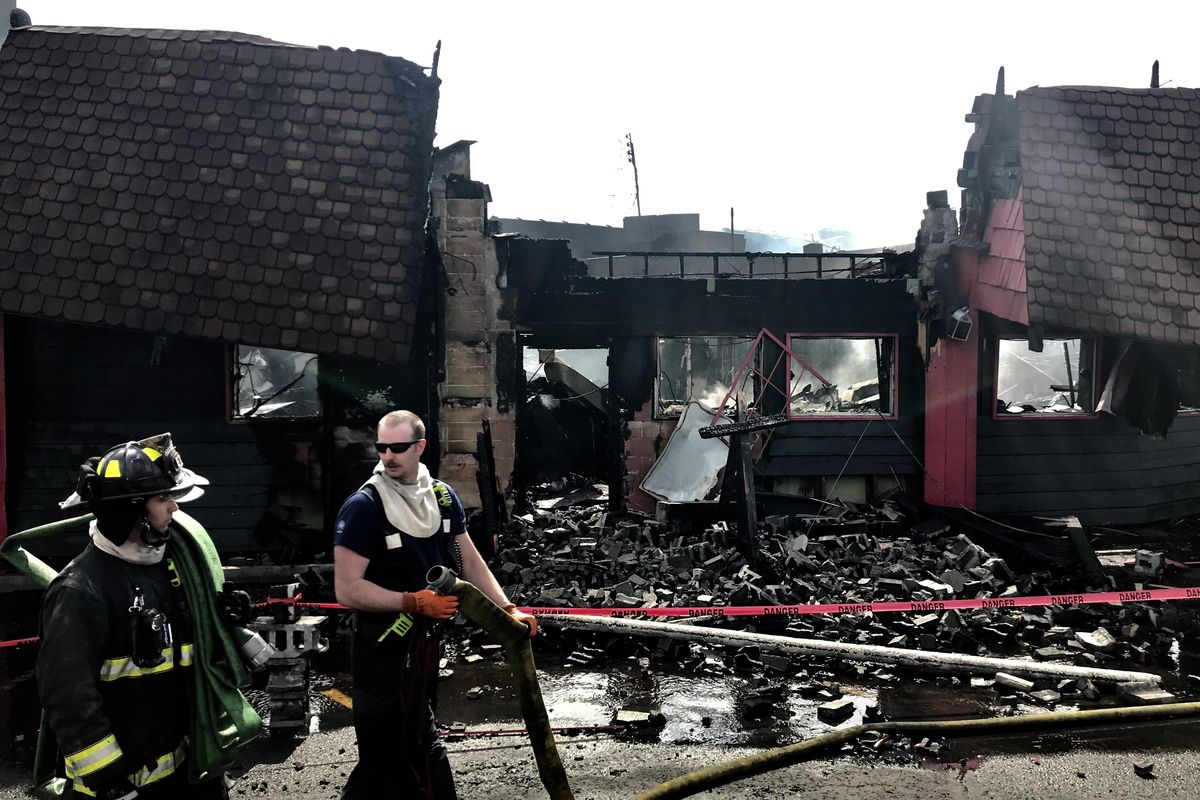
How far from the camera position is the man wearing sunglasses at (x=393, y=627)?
409 centimetres

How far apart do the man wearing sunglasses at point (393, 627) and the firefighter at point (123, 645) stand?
746 mm

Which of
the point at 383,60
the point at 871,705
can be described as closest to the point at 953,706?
the point at 871,705

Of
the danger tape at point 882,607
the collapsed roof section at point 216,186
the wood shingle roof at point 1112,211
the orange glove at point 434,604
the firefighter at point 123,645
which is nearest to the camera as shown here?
the firefighter at point 123,645

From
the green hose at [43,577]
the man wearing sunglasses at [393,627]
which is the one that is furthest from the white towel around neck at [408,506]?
the green hose at [43,577]

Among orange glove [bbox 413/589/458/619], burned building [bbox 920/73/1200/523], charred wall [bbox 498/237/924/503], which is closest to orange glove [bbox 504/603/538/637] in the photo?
orange glove [bbox 413/589/458/619]

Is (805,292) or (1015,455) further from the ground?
(805,292)

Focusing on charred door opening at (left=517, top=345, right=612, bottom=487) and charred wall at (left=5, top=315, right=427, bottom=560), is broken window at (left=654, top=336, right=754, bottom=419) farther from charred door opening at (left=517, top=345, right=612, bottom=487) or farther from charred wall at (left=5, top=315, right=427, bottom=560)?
charred wall at (left=5, top=315, right=427, bottom=560)

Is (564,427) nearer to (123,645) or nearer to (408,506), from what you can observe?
(408,506)

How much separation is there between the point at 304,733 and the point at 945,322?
33.5ft

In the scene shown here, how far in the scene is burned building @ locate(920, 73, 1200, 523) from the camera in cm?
1153

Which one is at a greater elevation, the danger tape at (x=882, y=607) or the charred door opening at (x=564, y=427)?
the charred door opening at (x=564, y=427)

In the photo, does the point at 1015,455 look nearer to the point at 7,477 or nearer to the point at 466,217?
the point at 466,217

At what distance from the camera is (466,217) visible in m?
12.2

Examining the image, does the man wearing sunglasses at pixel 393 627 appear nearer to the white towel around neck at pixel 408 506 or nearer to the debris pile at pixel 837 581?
the white towel around neck at pixel 408 506
